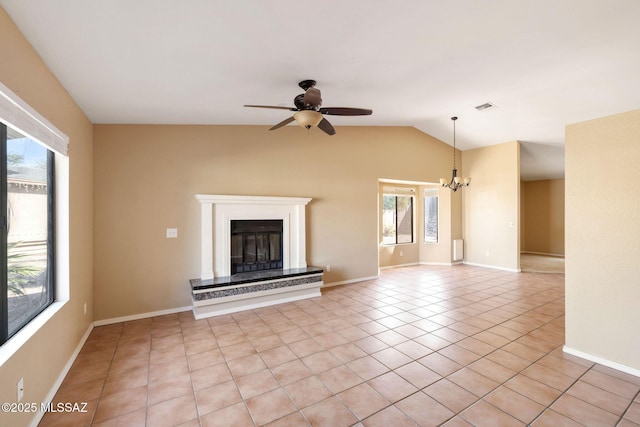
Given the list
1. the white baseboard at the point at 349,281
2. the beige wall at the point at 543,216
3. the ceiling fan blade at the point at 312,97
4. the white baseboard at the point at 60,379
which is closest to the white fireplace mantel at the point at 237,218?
the white baseboard at the point at 349,281

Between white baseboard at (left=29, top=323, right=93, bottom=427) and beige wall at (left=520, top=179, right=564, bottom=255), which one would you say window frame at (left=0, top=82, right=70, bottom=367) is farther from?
beige wall at (left=520, top=179, right=564, bottom=255)

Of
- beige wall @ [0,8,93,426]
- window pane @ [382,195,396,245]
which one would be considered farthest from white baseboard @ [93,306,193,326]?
A: window pane @ [382,195,396,245]

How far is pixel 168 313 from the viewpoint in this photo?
412 centimetres

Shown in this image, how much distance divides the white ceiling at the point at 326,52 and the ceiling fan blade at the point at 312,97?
0.28 m

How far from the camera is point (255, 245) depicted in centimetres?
478

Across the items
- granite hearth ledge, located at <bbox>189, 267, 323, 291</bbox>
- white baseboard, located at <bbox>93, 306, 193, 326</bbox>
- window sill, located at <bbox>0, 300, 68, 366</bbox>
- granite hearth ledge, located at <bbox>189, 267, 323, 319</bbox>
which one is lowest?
white baseboard, located at <bbox>93, 306, 193, 326</bbox>

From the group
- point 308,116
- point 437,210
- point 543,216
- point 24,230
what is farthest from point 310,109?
point 543,216

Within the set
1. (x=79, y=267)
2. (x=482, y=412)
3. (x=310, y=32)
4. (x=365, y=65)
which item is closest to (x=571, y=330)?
(x=482, y=412)

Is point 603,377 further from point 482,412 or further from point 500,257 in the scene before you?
point 500,257

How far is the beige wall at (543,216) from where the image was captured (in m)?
9.02

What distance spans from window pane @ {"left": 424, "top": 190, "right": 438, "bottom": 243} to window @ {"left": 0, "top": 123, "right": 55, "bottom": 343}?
763cm

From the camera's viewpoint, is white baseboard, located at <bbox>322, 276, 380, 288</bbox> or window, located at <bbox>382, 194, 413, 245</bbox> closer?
white baseboard, located at <bbox>322, 276, 380, 288</bbox>

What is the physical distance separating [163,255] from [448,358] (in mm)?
3827

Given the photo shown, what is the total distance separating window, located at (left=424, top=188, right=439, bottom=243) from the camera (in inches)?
311
